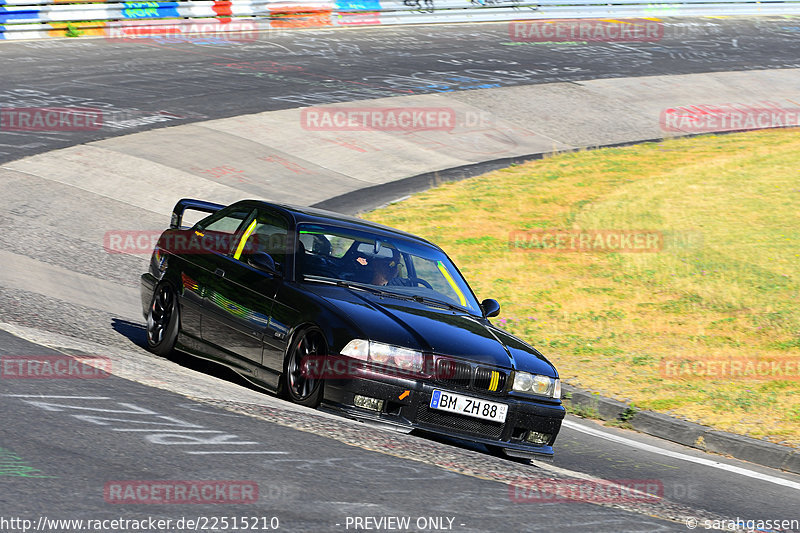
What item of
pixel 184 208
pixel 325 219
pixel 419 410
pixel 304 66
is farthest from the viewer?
pixel 304 66

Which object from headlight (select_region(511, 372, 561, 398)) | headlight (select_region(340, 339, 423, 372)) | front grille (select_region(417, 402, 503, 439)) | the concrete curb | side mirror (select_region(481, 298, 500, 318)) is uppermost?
headlight (select_region(340, 339, 423, 372))

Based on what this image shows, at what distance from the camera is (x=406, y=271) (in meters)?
8.57

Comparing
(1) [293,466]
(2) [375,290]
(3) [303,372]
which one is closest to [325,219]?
(2) [375,290]

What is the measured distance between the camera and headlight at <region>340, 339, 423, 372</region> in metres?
7.14

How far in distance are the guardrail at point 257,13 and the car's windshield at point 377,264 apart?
69.3ft

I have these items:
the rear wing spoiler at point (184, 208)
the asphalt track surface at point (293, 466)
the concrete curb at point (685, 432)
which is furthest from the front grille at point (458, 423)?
the rear wing spoiler at point (184, 208)

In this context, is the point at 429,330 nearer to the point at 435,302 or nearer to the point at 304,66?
the point at 435,302

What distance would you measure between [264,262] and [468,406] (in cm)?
Result: 204

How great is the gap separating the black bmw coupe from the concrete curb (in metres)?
1.74

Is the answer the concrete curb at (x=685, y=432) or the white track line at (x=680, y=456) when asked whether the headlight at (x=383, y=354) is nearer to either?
the white track line at (x=680, y=456)

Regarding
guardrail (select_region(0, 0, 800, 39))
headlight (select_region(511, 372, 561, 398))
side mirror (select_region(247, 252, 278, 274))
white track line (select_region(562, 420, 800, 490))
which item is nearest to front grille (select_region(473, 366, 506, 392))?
headlight (select_region(511, 372, 561, 398))

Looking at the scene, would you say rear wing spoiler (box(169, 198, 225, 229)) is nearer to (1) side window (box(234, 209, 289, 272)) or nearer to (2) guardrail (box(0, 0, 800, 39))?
(1) side window (box(234, 209, 289, 272))

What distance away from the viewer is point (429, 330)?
7484 mm

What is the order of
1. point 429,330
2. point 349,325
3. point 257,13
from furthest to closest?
point 257,13, point 429,330, point 349,325
